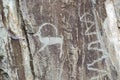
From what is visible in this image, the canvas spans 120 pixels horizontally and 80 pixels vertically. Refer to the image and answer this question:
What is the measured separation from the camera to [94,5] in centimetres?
321

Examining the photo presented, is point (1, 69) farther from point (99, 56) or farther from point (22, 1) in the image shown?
point (99, 56)

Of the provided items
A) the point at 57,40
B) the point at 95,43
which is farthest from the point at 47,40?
the point at 95,43

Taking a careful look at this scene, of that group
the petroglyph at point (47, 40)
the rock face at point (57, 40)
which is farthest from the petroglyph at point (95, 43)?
the petroglyph at point (47, 40)

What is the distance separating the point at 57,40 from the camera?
10.3 ft

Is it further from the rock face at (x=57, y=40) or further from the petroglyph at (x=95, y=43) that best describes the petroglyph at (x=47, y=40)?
the petroglyph at (x=95, y=43)

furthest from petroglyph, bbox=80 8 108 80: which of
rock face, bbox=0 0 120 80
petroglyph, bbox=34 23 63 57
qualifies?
petroglyph, bbox=34 23 63 57

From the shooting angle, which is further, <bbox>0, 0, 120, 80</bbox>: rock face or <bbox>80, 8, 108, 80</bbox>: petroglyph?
<bbox>80, 8, 108, 80</bbox>: petroglyph

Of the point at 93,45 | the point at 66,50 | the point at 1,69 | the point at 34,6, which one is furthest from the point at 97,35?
the point at 1,69

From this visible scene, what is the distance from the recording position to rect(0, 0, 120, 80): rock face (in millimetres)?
3059

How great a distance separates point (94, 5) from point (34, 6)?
1.62ft

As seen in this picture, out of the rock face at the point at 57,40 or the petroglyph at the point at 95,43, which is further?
the petroglyph at the point at 95,43

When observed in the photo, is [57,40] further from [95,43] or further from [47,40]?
[95,43]

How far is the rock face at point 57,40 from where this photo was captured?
3059 millimetres

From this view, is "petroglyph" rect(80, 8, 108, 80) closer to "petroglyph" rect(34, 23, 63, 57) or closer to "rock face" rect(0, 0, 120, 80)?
"rock face" rect(0, 0, 120, 80)
